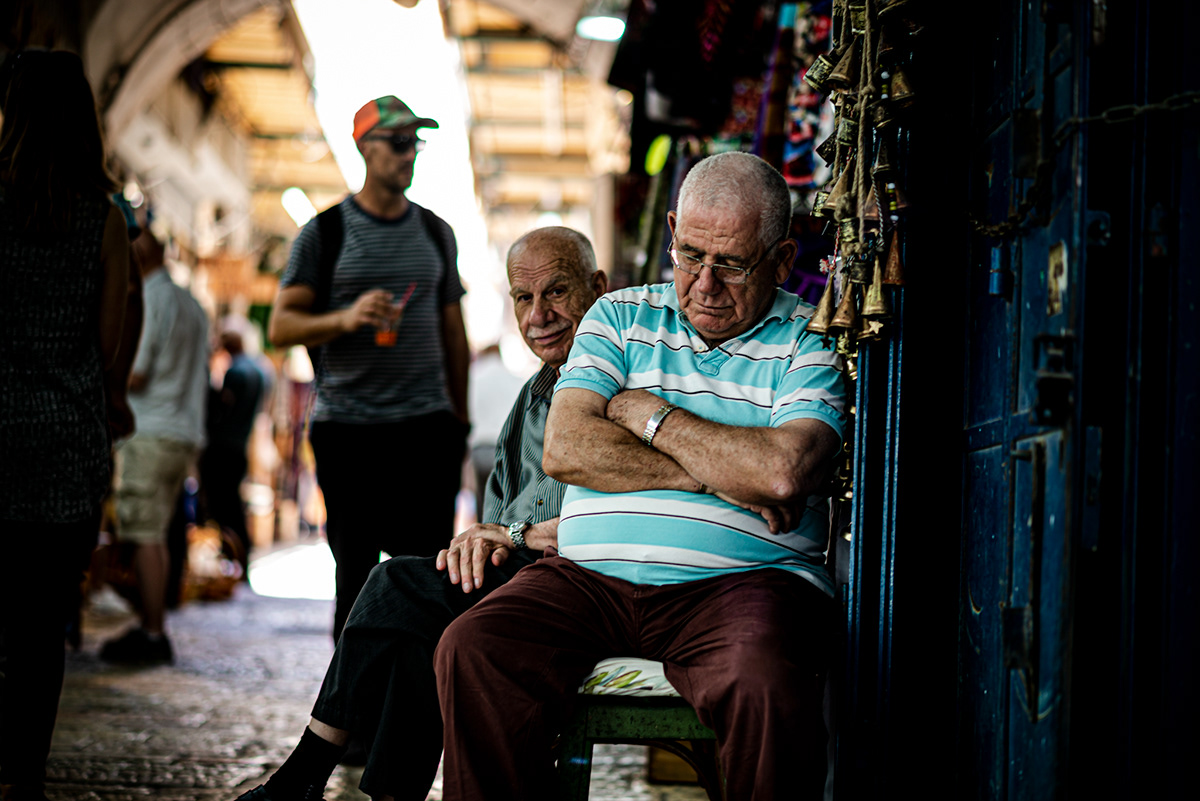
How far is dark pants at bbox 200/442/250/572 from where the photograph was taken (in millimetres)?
7648

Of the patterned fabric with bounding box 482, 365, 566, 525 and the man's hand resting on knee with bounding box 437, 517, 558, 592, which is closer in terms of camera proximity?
the man's hand resting on knee with bounding box 437, 517, 558, 592

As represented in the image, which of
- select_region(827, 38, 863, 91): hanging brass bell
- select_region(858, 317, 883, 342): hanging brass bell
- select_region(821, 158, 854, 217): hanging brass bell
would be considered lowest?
select_region(858, 317, 883, 342): hanging brass bell

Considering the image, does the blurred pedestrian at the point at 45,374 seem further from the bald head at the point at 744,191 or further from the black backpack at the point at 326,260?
the bald head at the point at 744,191

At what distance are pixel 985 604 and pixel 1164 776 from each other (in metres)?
0.41

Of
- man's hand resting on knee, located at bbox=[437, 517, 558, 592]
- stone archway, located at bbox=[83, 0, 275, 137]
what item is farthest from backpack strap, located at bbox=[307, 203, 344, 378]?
stone archway, located at bbox=[83, 0, 275, 137]

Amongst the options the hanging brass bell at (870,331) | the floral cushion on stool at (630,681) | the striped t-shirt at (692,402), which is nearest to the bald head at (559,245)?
the striped t-shirt at (692,402)

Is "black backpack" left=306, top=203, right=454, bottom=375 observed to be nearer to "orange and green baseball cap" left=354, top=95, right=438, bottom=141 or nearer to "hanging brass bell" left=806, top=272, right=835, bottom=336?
"orange and green baseball cap" left=354, top=95, right=438, bottom=141

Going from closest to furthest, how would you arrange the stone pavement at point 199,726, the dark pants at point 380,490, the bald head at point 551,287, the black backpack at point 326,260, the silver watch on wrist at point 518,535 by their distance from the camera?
the silver watch on wrist at point 518,535 < the bald head at point 551,287 < the stone pavement at point 199,726 < the dark pants at point 380,490 < the black backpack at point 326,260

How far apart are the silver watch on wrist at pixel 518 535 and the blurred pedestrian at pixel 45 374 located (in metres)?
1.04

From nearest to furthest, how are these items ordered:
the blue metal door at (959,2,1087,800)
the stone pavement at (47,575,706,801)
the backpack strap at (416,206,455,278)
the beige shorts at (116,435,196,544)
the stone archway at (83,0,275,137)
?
the blue metal door at (959,2,1087,800) < the stone pavement at (47,575,706,801) < the backpack strap at (416,206,455,278) < the beige shorts at (116,435,196,544) < the stone archway at (83,0,275,137)

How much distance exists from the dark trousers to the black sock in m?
0.75

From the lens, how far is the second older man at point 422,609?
2.07 m

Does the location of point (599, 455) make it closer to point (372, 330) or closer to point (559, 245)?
point (559, 245)

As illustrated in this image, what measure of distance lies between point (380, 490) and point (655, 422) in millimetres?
1457
